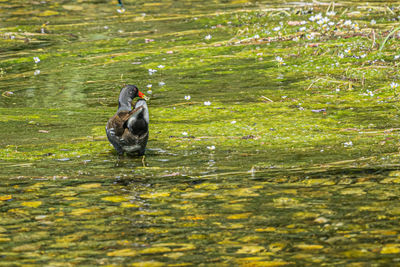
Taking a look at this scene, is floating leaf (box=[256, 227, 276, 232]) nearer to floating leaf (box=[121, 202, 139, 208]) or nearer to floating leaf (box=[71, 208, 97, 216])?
floating leaf (box=[121, 202, 139, 208])

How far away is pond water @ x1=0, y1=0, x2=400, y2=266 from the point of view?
17.6ft

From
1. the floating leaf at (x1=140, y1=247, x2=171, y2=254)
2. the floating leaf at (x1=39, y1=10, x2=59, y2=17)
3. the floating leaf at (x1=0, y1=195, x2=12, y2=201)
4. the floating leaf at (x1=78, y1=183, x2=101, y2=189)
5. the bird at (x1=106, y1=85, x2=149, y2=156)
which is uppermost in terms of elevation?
the floating leaf at (x1=39, y1=10, x2=59, y2=17)

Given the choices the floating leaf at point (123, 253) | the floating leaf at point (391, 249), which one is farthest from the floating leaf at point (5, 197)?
the floating leaf at point (391, 249)

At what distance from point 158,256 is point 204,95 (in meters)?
7.45

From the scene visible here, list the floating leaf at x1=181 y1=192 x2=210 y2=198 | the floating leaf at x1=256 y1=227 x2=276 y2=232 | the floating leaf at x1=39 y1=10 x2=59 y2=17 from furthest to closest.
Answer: the floating leaf at x1=39 y1=10 x2=59 y2=17 → the floating leaf at x1=181 y1=192 x2=210 y2=198 → the floating leaf at x1=256 y1=227 x2=276 y2=232

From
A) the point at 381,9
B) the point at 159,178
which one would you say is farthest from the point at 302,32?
the point at 159,178

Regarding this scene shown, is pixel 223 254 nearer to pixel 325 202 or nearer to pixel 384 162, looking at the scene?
pixel 325 202

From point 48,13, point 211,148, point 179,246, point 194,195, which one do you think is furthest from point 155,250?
point 48,13

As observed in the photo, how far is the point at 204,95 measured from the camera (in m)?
12.4

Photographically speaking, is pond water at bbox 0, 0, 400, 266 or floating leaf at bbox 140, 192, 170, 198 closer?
pond water at bbox 0, 0, 400, 266

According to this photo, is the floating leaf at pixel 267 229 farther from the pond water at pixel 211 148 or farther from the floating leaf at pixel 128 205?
the floating leaf at pixel 128 205

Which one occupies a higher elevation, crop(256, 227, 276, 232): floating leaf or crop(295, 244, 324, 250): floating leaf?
crop(295, 244, 324, 250): floating leaf

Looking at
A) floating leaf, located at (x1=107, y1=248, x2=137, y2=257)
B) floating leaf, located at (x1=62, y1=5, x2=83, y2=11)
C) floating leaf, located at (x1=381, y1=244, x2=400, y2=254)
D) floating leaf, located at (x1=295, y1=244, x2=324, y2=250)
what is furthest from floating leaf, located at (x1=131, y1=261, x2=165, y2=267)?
floating leaf, located at (x1=62, y1=5, x2=83, y2=11)

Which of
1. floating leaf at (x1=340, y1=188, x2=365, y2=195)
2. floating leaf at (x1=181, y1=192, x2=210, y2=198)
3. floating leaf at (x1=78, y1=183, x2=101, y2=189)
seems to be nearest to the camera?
floating leaf at (x1=340, y1=188, x2=365, y2=195)
